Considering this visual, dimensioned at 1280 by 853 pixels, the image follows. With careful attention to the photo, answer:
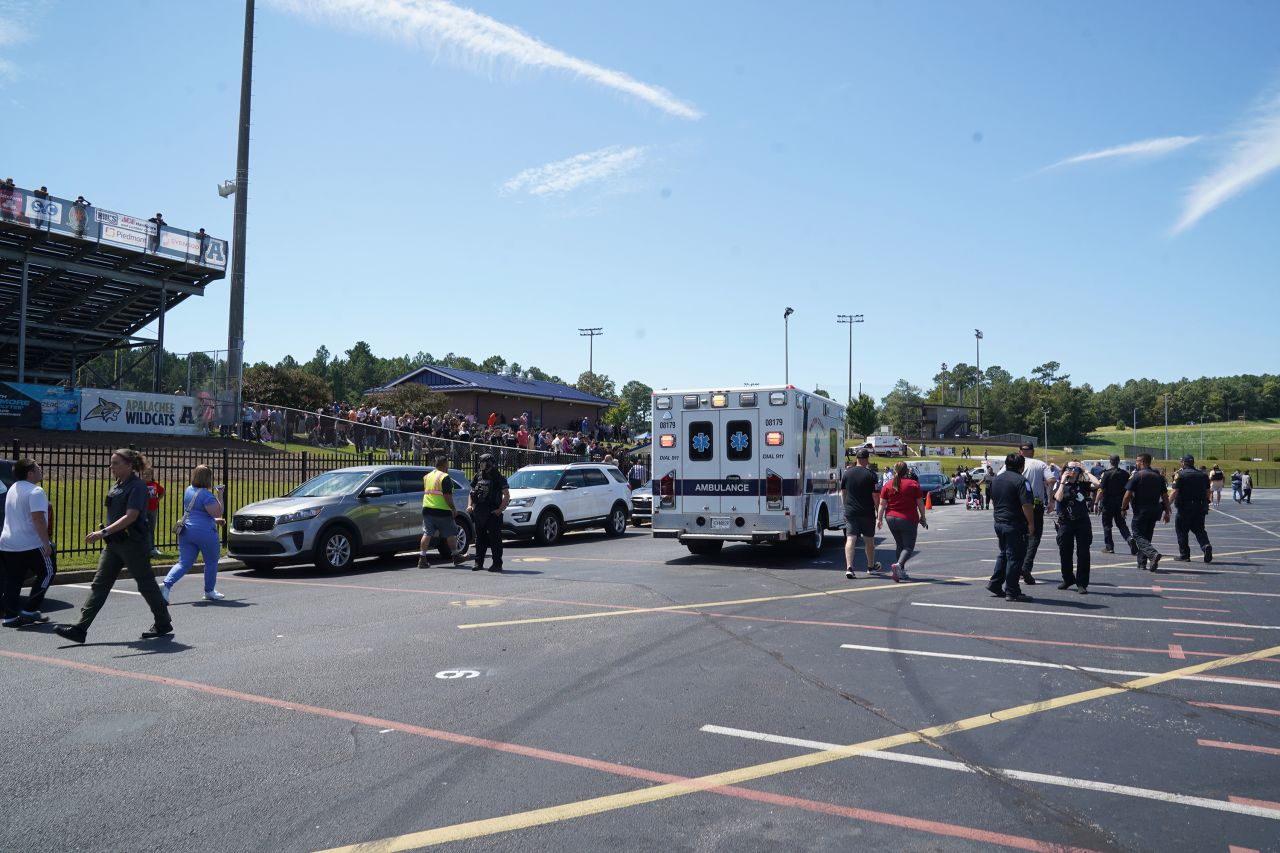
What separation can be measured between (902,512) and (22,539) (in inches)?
412

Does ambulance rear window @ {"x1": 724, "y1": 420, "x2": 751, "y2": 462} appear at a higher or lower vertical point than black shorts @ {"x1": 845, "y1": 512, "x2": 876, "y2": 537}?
higher

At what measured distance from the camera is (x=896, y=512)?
41.8 ft

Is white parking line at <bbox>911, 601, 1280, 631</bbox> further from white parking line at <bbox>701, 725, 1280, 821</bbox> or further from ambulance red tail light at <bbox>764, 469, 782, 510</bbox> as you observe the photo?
white parking line at <bbox>701, 725, 1280, 821</bbox>

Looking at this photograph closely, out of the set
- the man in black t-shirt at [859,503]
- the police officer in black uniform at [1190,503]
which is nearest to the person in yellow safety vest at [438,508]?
the man in black t-shirt at [859,503]

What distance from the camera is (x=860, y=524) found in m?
13.0

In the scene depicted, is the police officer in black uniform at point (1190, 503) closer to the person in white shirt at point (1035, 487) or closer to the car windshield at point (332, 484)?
the person in white shirt at point (1035, 487)

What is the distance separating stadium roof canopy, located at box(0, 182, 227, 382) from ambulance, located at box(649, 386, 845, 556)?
25.2 meters

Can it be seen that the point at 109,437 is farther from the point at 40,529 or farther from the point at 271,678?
the point at 271,678

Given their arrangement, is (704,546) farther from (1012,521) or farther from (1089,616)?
(1089,616)

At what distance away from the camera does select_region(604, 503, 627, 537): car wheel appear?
2066cm

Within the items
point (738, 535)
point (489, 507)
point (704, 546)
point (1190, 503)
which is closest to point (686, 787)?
point (489, 507)

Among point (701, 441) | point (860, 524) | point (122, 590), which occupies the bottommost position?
point (122, 590)

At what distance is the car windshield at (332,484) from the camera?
14.0 metres

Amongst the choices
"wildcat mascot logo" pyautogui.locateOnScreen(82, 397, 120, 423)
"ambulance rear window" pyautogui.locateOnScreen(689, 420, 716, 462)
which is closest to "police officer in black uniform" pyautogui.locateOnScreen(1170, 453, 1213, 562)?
"ambulance rear window" pyautogui.locateOnScreen(689, 420, 716, 462)
